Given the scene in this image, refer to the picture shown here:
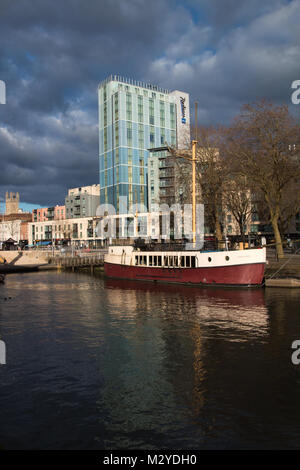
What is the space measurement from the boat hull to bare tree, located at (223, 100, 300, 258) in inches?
250

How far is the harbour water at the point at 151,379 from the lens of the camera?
10156 millimetres

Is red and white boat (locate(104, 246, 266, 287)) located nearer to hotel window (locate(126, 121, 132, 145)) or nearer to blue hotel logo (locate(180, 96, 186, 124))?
hotel window (locate(126, 121, 132, 145))

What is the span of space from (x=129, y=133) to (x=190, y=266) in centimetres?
9743

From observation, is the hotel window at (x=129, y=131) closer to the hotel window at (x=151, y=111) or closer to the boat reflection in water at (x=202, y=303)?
the hotel window at (x=151, y=111)

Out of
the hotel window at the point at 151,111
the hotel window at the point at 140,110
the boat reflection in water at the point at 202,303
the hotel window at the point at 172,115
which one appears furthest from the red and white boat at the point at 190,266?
the hotel window at the point at 172,115

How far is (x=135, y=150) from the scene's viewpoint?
131875mm

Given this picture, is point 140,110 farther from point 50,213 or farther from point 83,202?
point 50,213

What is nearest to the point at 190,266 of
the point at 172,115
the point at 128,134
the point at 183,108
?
the point at 128,134

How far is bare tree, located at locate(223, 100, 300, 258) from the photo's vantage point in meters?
41.5

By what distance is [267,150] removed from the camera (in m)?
43.2

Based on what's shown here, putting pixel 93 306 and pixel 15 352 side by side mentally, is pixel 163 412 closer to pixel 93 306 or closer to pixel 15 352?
pixel 15 352

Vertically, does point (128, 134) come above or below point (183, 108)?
below

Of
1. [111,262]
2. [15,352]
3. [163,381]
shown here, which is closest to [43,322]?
[15,352]
